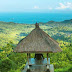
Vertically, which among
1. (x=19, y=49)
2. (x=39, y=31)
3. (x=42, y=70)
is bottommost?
(x=42, y=70)

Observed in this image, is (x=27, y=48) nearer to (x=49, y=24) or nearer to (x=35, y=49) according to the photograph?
(x=35, y=49)

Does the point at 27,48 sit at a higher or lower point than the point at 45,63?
higher

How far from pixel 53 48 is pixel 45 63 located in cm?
154

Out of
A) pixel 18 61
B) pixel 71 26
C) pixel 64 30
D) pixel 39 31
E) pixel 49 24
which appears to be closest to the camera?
pixel 39 31

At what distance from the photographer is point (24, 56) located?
2309 centimetres

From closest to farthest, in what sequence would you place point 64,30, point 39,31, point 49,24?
point 39,31
point 64,30
point 49,24

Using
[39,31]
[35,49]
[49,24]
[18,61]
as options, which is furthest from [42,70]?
[49,24]

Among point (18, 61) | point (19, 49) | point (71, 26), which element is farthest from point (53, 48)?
point (71, 26)

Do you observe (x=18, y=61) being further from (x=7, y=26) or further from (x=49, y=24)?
(x=49, y=24)

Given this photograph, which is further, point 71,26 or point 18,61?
point 71,26

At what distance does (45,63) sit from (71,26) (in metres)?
101

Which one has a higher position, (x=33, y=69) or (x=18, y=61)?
(x=33, y=69)

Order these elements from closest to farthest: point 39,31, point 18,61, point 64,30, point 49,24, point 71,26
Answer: point 39,31 → point 18,61 → point 64,30 → point 71,26 → point 49,24

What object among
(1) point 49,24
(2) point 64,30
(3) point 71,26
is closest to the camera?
(2) point 64,30
